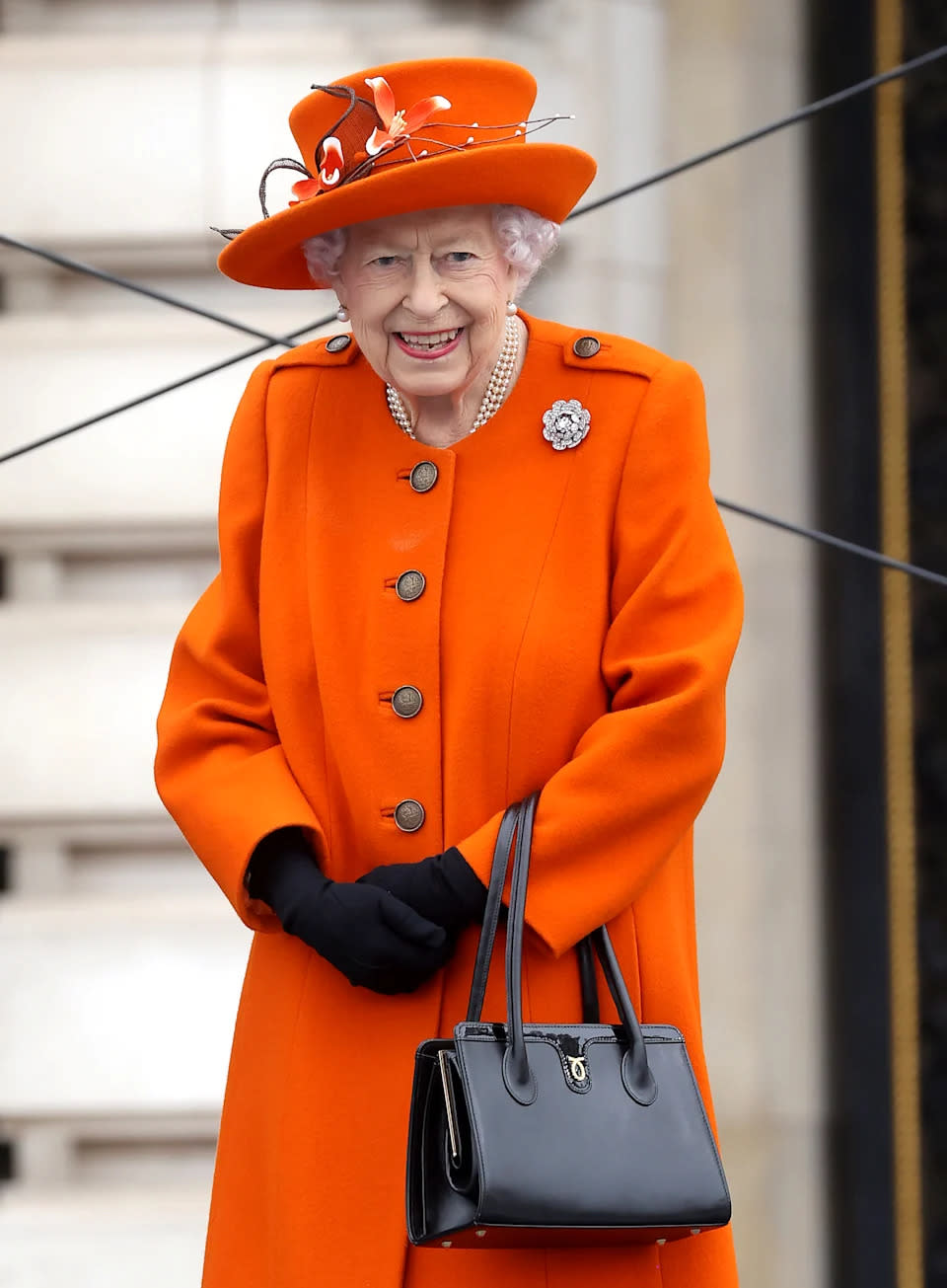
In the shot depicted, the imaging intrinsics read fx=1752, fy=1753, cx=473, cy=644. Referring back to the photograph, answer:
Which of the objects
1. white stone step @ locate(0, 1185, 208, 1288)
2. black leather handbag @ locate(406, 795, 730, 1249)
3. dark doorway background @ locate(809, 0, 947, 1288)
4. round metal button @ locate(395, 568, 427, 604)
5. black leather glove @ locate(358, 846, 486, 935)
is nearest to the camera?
black leather handbag @ locate(406, 795, 730, 1249)

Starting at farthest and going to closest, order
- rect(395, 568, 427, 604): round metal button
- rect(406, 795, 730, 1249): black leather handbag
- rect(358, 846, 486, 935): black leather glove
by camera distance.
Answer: rect(395, 568, 427, 604): round metal button < rect(358, 846, 486, 935): black leather glove < rect(406, 795, 730, 1249): black leather handbag

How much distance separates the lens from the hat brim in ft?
5.33

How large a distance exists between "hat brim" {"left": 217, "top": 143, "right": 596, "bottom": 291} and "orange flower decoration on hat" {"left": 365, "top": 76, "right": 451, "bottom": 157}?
0.11 feet

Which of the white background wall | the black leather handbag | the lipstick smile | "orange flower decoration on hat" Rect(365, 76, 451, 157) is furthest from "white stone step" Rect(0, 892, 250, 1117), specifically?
"orange flower decoration on hat" Rect(365, 76, 451, 157)

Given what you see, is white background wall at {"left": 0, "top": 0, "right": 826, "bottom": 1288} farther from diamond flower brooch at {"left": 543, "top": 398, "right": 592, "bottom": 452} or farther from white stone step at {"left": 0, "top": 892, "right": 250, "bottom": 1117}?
diamond flower brooch at {"left": 543, "top": 398, "right": 592, "bottom": 452}

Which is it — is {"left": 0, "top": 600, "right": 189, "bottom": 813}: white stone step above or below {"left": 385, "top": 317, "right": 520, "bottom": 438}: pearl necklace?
below

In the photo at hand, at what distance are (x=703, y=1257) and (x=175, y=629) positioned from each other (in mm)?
1812

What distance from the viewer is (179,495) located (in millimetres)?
3268

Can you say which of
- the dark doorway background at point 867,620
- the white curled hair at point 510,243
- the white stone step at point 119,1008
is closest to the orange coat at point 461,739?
the white curled hair at point 510,243

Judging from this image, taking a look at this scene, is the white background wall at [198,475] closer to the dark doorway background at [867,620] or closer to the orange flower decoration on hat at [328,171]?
the dark doorway background at [867,620]

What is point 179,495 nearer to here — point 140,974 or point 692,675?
point 140,974

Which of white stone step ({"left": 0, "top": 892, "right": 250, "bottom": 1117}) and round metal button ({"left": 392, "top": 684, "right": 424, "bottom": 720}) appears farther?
white stone step ({"left": 0, "top": 892, "right": 250, "bottom": 1117})

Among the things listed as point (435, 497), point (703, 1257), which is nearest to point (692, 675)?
point (435, 497)

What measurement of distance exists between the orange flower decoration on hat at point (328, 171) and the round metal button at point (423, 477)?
0.95 ft
